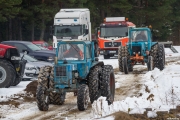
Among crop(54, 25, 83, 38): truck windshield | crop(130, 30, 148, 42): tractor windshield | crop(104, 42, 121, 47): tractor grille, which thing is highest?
crop(54, 25, 83, 38): truck windshield

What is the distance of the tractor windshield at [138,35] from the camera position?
26891 mm

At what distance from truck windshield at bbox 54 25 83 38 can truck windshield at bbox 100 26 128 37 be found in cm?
484

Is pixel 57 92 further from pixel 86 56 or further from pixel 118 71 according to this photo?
pixel 118 71

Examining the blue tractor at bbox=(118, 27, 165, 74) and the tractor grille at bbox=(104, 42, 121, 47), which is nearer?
the blue tractor at bbox=(118, 27, 165, 74)

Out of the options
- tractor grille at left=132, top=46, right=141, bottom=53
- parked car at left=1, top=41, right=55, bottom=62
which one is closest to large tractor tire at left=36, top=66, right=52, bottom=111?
tractor grille at left=132, top=46, right=141, bottom=53

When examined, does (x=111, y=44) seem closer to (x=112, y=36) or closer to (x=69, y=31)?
(x=112, y=36)

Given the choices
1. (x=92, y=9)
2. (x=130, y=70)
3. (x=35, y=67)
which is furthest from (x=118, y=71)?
(x=92, y=9)

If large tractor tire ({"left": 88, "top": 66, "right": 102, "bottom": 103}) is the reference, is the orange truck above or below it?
above

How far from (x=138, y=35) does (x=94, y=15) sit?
30.4m

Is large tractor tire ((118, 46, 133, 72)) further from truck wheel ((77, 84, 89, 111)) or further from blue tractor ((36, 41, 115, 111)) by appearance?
truck wheel ((77, 84, 89, 111))

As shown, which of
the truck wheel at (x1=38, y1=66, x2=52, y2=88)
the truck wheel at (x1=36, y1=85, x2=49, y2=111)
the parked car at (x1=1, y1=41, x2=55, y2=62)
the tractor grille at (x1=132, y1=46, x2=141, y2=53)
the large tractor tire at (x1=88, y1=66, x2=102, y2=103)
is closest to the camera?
the truck wheel at (x1=36, y1=85, x2=49, y2=111)

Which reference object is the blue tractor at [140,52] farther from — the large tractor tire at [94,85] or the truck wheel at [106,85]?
the large tractor tire at [94,85]

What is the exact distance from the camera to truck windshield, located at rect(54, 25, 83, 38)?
33.8 meters

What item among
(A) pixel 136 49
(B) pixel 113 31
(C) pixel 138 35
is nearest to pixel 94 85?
(A) pixel 136 49
